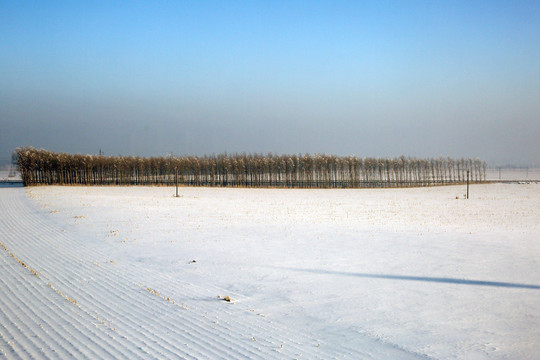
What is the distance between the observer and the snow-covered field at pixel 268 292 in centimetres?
596

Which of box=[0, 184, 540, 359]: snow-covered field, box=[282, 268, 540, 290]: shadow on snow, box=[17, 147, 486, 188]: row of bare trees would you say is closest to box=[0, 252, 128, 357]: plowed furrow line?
box=[0, 184, 540, 359]: snow-covered field

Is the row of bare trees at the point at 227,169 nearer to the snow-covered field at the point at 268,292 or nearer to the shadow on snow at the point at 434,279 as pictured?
the snow-covered field at the point at 268,292

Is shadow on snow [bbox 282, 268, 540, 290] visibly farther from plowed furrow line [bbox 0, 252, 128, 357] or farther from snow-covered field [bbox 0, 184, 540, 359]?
plowed furrow line [bbox 0, 252, 128, 357]

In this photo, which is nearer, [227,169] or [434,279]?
[434,279]

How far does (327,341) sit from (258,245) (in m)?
7.57

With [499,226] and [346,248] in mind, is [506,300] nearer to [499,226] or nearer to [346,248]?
[346,248]

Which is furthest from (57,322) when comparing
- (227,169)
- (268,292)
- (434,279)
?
(227,169)

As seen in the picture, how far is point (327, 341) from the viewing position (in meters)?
6.25

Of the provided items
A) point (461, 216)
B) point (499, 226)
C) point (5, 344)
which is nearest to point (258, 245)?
point (5, 344)

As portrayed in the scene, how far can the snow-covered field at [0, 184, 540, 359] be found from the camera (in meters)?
5.96

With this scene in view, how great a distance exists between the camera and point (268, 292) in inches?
344

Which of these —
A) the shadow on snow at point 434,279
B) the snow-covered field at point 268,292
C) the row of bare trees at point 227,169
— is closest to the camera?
the snow-covered field at point 268,292

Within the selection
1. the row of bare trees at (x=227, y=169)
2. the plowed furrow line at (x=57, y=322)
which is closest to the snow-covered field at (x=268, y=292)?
the plowed furrow line at (x=57, y=322)

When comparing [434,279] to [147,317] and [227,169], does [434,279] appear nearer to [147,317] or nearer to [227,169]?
[147,317]
